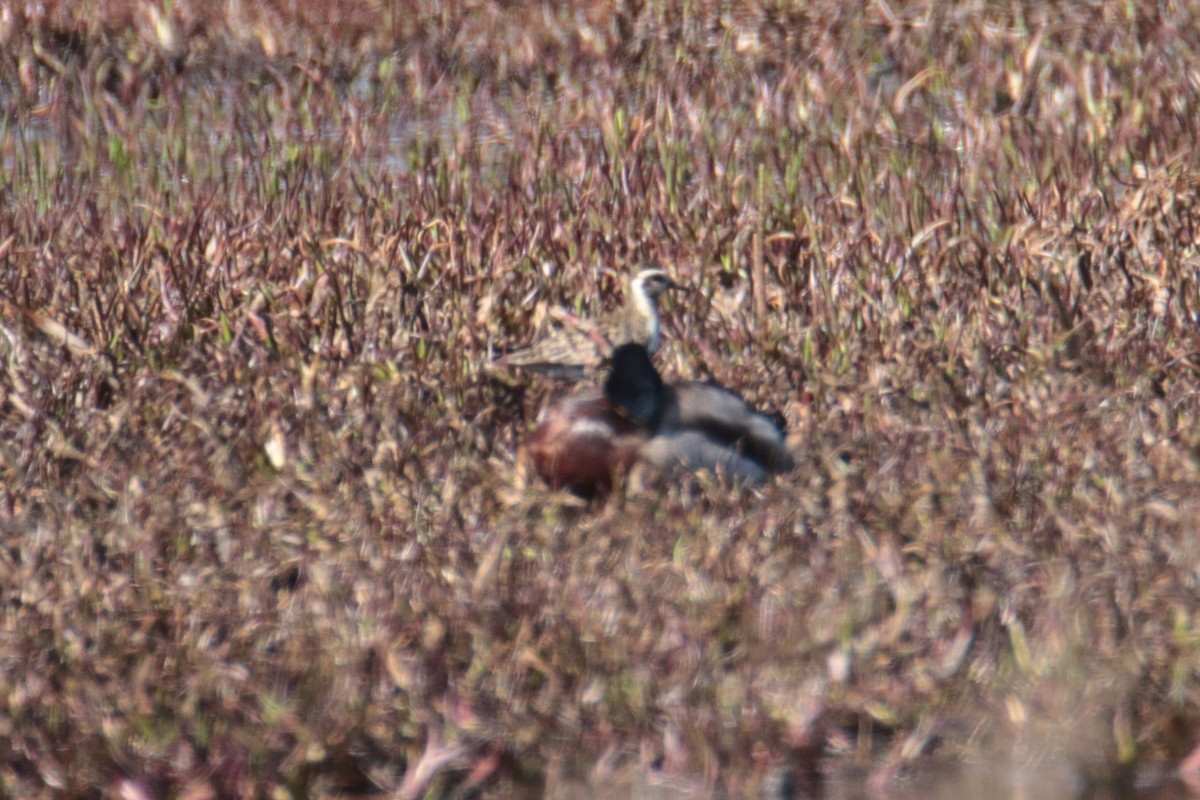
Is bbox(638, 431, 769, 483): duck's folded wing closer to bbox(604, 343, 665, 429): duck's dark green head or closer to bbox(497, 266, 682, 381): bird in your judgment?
bbox(604, 343, 665, 429): duck's dark green head

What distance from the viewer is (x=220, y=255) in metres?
6.57

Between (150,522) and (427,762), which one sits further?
(150,522)

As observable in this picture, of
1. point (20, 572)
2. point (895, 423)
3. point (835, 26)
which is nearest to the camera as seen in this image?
point (20, 572)

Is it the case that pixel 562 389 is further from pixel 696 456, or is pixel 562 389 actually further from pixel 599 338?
pixel 696 456

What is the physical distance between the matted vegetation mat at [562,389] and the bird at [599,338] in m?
0.13

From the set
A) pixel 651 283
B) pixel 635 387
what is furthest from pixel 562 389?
pixel 635 387

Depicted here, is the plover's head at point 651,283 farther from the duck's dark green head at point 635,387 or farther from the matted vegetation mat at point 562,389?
the duck's dark green head at point 635,387

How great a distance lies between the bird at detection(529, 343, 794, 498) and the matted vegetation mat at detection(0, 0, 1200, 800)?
10 centimetres

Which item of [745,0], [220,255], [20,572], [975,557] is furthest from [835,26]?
[20,572]

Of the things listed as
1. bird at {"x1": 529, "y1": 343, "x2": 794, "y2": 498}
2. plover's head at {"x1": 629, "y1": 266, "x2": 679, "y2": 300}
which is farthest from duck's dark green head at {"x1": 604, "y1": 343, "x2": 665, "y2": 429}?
plover's head at {"x1": 629, "y1": 266, "x2": 679, "y2": 300}

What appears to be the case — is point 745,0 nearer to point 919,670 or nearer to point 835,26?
point 835,26

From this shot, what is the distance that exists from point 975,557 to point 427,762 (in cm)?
136

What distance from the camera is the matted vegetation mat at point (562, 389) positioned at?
13.7 feet

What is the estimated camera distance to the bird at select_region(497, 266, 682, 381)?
595cm
